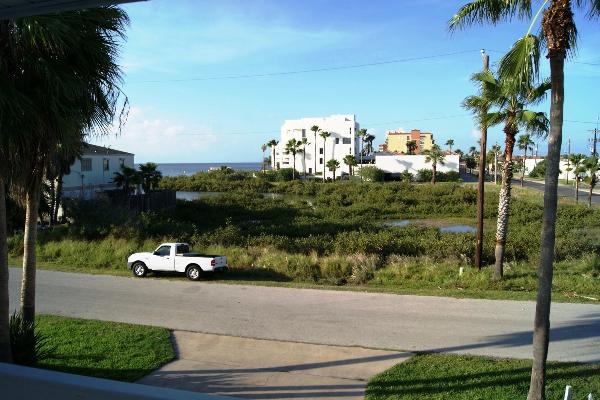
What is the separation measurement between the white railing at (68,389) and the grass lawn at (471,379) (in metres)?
4.99

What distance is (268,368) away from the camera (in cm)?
909

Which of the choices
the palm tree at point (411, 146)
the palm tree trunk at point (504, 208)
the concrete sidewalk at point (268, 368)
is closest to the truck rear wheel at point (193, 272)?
the concrete sidewalk at point (268, 368)

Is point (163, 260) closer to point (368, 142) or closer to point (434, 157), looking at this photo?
point (434, 157)

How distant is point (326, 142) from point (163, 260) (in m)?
94.8

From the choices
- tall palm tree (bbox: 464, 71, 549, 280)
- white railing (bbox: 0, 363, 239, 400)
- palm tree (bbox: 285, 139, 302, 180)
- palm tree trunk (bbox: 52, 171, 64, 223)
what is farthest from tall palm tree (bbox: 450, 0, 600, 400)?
palm tree (bbox: 285, 139, 302, 180)

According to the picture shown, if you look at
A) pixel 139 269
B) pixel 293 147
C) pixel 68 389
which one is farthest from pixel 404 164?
pixel 68 389

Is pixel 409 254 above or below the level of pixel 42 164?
below

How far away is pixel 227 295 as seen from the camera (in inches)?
589

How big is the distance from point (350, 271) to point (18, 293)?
35.4 ft

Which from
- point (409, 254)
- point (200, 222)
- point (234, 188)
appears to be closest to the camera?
point (409, 254)

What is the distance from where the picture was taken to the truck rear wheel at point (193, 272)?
1736cm

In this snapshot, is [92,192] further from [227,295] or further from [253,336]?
[253,336]

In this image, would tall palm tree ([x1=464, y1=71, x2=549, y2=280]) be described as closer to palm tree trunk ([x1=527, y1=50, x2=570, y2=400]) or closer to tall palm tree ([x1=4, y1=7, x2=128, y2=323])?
palm tree trunk ([x1=527, y1=50, x2=570, y2=400])

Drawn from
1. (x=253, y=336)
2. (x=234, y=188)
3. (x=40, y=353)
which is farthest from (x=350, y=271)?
(x=234, y=188)
